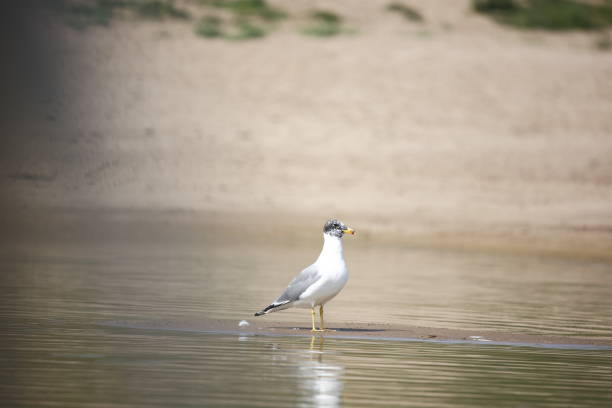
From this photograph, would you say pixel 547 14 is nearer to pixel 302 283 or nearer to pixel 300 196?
pixel 300 196

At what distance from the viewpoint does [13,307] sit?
12336 mm

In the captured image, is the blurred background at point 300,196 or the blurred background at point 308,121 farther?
the blurred background at point 308,121

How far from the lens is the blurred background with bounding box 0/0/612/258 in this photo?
1011 inches

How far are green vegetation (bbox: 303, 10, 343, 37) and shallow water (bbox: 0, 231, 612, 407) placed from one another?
17062 millimetres

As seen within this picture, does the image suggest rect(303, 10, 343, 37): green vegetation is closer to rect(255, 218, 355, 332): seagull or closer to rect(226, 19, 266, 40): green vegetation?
rect(226, 19, 266, 40): green vegetation

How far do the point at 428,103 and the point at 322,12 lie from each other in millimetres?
7270

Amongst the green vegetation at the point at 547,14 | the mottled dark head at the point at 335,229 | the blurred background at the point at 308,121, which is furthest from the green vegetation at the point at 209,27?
the mottled dark head at the point at 335,229

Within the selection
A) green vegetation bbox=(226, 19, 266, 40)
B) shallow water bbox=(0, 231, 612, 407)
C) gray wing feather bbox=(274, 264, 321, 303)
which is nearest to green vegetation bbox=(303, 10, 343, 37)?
green vegetation bbox=(226, 19, 266, 40)

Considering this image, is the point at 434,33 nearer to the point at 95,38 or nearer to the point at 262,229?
the point at 95,38

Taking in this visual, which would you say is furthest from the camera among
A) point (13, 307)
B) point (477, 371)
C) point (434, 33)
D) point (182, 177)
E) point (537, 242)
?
point (434, 33)

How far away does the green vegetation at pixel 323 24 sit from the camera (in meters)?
35.3

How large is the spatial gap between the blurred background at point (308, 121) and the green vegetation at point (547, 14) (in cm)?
18

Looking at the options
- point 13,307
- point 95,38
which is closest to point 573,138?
point 95,38

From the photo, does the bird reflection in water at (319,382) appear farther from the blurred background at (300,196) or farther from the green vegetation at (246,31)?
the green vegetation at (246,31)
